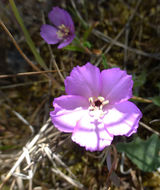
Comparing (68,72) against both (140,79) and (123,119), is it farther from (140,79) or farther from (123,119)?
(123,119)

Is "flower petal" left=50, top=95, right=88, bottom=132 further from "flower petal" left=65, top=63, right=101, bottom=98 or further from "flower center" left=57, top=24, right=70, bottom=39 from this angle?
"flower center" left=57, top=24, right=70, bottom=39

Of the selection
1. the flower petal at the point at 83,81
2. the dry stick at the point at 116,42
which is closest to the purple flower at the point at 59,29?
the dry stick at the point at 116,42

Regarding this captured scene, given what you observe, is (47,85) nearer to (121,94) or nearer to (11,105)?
(11,105)

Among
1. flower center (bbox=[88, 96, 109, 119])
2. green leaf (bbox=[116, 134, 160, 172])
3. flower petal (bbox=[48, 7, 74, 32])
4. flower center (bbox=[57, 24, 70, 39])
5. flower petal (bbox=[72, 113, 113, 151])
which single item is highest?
flower petal (bbox=[48, 7, 74, 32])

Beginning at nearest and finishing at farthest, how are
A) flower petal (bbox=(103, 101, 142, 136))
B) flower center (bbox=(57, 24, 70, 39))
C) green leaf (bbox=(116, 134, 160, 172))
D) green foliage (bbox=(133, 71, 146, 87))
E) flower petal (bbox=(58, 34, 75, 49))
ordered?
flower petal (bbox=(103, 101, 142, 136)) → green leaf (bbox=(116, 134, 160, 172)) → green foliage (bbox=(133, 71, 146, 87)) → flower petal (bbox=(58, 34, 75, 49)) → flower center (bbox=(57, 24, 70, 39))

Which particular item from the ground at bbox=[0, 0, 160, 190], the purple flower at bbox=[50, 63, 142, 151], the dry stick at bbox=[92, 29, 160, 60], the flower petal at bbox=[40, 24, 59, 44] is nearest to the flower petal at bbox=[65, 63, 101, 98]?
the purple flower at bbox=[50, 63, 142, 151]

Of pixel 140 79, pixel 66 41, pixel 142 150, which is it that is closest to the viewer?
pixel 142 150

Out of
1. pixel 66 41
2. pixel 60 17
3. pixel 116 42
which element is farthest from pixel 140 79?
pixel 60 17
